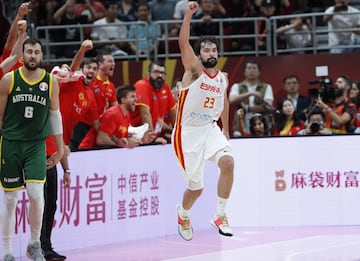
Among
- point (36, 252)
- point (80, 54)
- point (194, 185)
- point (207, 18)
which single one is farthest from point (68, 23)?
point (36, 252)

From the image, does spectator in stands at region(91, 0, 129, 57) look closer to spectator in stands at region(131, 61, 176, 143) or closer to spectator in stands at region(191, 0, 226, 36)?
spectator in stands at region(191, 0, 226, 36)

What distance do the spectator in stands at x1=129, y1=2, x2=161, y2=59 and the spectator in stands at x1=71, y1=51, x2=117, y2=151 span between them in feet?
11.2

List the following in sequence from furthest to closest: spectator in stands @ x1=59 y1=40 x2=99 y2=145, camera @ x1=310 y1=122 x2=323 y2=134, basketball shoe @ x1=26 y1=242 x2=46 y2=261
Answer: camera @ x1=310 y1=122 x2=323 y2=134 < spectator in stands @ x1=59 y1=40 x2=99 y2=145 < basketball shoe @ x1=26 y1=242 x2=46 y2=261

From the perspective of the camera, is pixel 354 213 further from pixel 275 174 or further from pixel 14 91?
pixel 14 91

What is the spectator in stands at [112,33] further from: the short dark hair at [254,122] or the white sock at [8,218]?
the white sock at [8,218]

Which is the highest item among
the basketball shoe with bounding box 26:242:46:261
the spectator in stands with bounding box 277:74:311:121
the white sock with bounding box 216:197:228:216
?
the spectator in stands with bounding box 277:74:311:121

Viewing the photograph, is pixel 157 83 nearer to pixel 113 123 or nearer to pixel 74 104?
pixel 113 123

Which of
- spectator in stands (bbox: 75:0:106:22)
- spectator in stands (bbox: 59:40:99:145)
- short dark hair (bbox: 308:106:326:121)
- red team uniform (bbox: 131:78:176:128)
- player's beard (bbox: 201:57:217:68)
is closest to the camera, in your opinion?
player's beard (bbox: 201:57:217:68)

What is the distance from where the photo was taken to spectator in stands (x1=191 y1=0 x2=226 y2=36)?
17984mm

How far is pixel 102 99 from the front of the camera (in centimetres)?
1414

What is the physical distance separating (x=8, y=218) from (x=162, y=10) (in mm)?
8595

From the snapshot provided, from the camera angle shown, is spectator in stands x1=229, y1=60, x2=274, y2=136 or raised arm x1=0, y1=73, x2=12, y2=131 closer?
raised arm x1=0, y1=73, x2=12, y2=131

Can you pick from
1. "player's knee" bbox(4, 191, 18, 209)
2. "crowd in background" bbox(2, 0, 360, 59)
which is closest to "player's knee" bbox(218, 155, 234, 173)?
"player's knee" bbox(4, 191, 18, 209)

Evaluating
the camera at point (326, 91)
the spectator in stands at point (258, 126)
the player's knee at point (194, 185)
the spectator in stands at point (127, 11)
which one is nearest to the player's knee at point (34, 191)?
the player's knee at point (194, 185)
